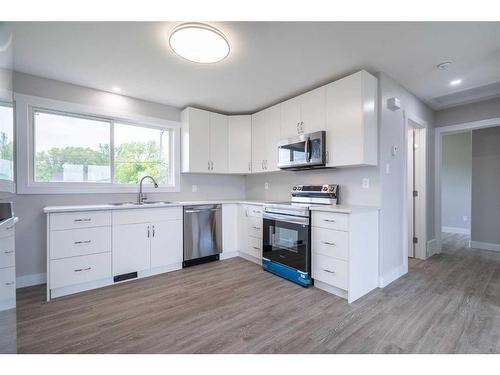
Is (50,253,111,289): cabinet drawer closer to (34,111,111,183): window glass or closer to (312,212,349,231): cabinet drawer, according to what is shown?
(34,111,111,183): window glass

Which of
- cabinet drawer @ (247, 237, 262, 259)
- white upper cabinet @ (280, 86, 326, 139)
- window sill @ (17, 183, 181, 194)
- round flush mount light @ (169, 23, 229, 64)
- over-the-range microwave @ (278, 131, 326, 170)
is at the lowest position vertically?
cabinet drawer @ (247, 237, 262, 259)

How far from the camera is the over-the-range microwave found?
2738 millimetres

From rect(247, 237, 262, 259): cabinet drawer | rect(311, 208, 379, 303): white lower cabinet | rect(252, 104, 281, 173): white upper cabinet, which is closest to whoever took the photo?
rect(311, 208, 379, 303): white lower cabinet

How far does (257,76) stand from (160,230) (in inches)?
90.5

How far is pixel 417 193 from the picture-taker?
11.9ft

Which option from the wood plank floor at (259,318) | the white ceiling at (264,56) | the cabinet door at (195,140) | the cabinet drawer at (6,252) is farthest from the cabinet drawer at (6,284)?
the cabinet door at (195,140)

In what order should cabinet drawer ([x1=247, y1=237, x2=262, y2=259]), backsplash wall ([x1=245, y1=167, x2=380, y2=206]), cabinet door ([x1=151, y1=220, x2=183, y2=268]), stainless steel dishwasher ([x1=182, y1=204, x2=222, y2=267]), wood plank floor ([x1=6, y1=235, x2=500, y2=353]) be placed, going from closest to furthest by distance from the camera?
wood plank floor ([x1=6, y1=235, x2=500, y2=353]) < backsplash wall ([x1=245, y1=167, x2=380, y2=206]) < cabinet door ([x1=151, y1=220, x2=183, y2=268]) < stainless steel dishwasher ([x1=182, y1=204, x2=222, y2=267]) < cabinet drawer ([x1=247, y1=237, x2=262, y2=259])

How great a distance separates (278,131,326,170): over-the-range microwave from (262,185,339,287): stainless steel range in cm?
43

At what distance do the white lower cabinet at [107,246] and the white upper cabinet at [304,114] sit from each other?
194 centimetres

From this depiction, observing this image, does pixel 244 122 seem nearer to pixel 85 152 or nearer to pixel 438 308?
pixel 85 152

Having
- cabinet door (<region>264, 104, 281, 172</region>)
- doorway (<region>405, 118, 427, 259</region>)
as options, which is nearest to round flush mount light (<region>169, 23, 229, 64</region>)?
cabinet door (<region>264, 104, 281, 172</region>)

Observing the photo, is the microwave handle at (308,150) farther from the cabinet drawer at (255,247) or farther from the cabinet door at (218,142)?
the cabinet door at (218,142)

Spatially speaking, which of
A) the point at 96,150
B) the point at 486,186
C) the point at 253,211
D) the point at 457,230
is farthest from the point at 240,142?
the point at 457,230

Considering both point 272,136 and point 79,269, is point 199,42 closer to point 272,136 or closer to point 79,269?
point 272,136
